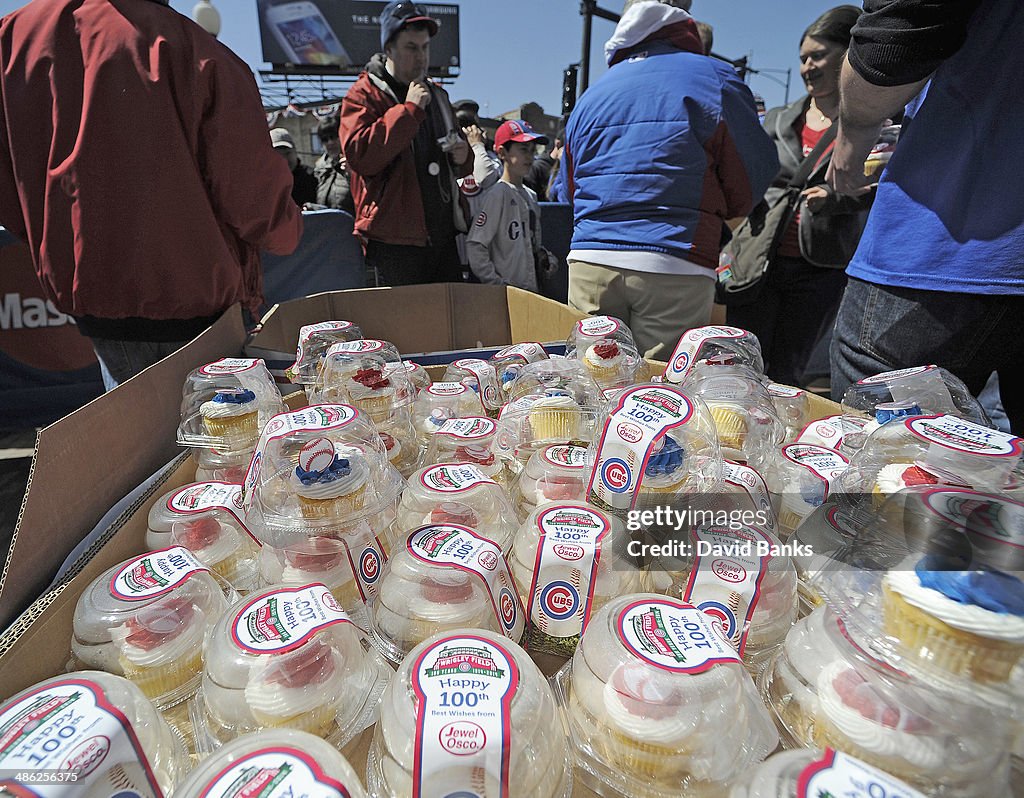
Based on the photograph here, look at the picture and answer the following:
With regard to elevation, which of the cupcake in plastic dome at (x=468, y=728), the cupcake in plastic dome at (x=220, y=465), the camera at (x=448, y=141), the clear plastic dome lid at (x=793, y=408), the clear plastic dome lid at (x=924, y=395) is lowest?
the cupcake in plastic dome at (x=220, y=465)

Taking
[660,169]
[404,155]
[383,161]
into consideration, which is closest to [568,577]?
[660,169]

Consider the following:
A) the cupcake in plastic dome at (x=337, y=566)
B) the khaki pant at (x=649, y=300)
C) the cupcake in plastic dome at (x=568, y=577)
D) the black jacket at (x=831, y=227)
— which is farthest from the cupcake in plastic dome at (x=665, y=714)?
the black jacket at (x=831, y=227)

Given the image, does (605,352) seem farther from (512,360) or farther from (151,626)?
(151,626)

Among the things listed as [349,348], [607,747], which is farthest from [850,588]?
[349,348]

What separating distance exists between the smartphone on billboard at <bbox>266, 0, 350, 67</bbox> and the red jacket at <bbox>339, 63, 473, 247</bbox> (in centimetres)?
2436

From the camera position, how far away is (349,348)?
1.60 meters

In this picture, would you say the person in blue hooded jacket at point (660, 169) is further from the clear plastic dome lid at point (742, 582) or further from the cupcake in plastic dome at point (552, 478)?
the clear plastic dome lid at point (742, 582)

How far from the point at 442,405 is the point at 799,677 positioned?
1038 mm

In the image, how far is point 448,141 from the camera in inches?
115

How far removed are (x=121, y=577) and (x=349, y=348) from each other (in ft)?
2.86

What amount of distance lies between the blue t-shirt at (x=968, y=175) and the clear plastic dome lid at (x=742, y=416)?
40 cm

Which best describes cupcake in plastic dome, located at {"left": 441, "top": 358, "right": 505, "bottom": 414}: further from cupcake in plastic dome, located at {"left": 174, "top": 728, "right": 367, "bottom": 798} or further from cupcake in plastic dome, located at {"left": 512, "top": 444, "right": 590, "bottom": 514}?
cupcake in plastic dome, located at {"left": 174, "top": 728, "right": 367, "bottom": 798}

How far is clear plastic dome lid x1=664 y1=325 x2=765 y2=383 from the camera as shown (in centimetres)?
149

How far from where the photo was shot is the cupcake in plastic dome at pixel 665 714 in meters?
0.63
